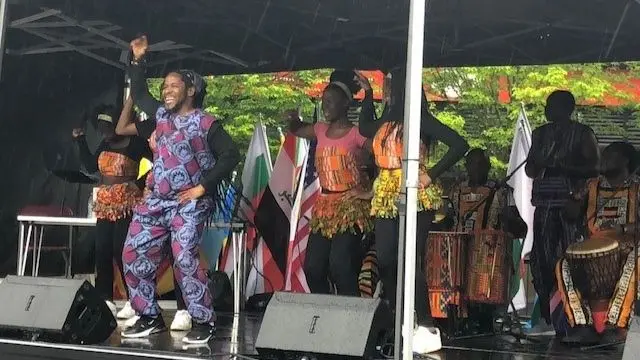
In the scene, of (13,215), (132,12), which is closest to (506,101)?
(132,12)

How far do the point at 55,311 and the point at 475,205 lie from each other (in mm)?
2780

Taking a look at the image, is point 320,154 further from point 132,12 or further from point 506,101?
point 506,101

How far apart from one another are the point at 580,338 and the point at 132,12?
3861 millimetres

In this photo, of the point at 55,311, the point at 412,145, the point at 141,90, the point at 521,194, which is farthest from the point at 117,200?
the point at 521,194

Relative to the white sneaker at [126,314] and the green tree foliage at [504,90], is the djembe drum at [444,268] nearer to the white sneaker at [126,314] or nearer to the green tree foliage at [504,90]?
the white sneaker at [126,314]

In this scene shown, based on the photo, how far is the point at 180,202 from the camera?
15.1 feet

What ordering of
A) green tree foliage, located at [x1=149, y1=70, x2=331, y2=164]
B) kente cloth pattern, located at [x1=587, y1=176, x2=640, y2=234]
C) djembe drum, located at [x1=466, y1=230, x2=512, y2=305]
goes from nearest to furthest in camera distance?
kente cloth pattern, located at [x1=587, y1=176, x2=640, y2=234] → djembe drum, located at [x1=466, y1=230, x2=512, y2=305] → green tree foliage, located at [x1=149, y1=70, x2=331, y2=164]

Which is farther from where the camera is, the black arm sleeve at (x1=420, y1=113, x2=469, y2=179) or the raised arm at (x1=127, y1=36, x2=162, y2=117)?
the raised arm at (x1=127, y1=36, x2=162, y2=117)

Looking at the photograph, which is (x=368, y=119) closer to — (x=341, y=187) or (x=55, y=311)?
(x=341, y=187)

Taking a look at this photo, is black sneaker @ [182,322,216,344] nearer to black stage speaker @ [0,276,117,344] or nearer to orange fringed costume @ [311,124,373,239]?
black stage speaker @ [0,276,117,344]

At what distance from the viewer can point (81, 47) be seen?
7.12 m

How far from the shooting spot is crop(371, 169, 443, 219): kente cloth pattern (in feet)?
14.3

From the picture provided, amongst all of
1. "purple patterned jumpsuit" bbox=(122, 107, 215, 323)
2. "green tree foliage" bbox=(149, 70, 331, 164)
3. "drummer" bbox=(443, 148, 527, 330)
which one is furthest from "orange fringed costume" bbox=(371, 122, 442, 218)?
"green tree foliage" bbox=(149, 70, 331, 164)

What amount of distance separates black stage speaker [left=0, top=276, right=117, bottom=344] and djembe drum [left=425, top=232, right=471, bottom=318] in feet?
6.32
